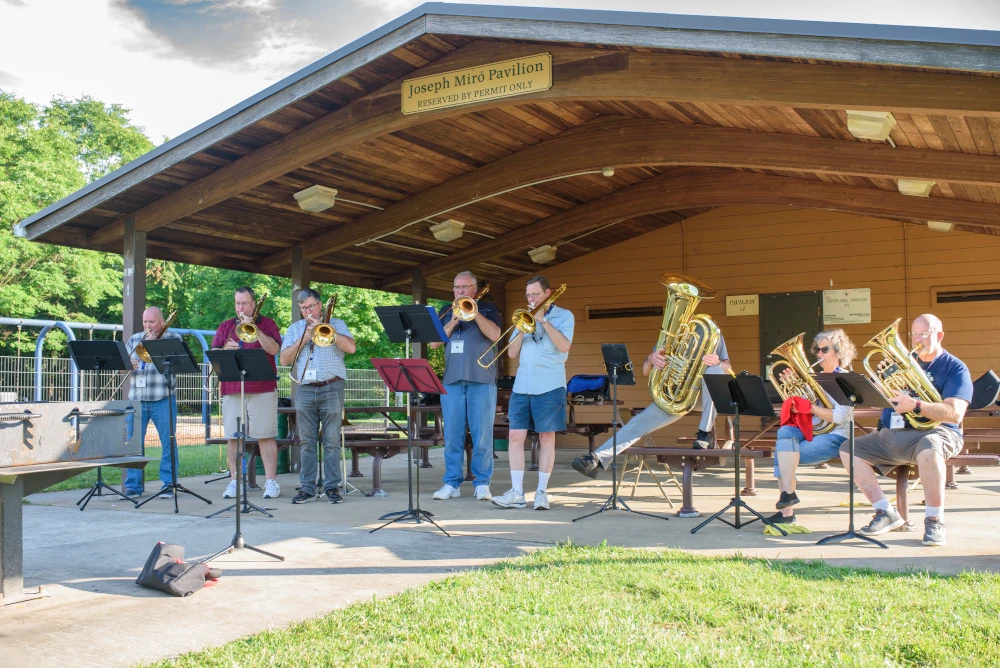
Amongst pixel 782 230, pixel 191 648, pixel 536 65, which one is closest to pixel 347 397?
pixel 782 230

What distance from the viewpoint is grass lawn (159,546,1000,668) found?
2996 mm

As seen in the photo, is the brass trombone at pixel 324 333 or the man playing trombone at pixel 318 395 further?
the man playing trombone at pixel 318 395

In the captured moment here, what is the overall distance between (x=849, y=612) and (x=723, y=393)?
2.42 metres

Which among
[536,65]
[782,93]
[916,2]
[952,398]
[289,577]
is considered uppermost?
[916,2]

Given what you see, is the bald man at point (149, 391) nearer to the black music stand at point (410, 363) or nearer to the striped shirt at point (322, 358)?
the striped shirt at point (322, 358)

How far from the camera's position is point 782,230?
12.0 meters

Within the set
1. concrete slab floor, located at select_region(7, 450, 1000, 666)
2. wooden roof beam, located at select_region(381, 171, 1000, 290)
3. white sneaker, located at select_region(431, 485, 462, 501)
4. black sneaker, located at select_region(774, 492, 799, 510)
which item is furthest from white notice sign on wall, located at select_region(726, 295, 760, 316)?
black sneaker, located at select_region(774, 492, 799, 510)

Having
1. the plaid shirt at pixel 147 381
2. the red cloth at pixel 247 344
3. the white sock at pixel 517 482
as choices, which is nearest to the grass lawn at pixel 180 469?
the plaid shirt at pixel 147 381

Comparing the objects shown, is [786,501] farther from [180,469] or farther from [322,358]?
[180,469]

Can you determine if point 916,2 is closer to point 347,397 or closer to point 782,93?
point 782,93

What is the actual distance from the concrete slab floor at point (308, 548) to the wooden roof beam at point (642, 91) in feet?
8.82

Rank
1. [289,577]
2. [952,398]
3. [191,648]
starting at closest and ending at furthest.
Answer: [191,648] → [289,577] → [952,398]

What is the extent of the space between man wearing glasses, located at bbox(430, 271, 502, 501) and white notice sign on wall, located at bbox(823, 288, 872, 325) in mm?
6390

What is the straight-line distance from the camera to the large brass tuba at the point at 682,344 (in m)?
6.84
